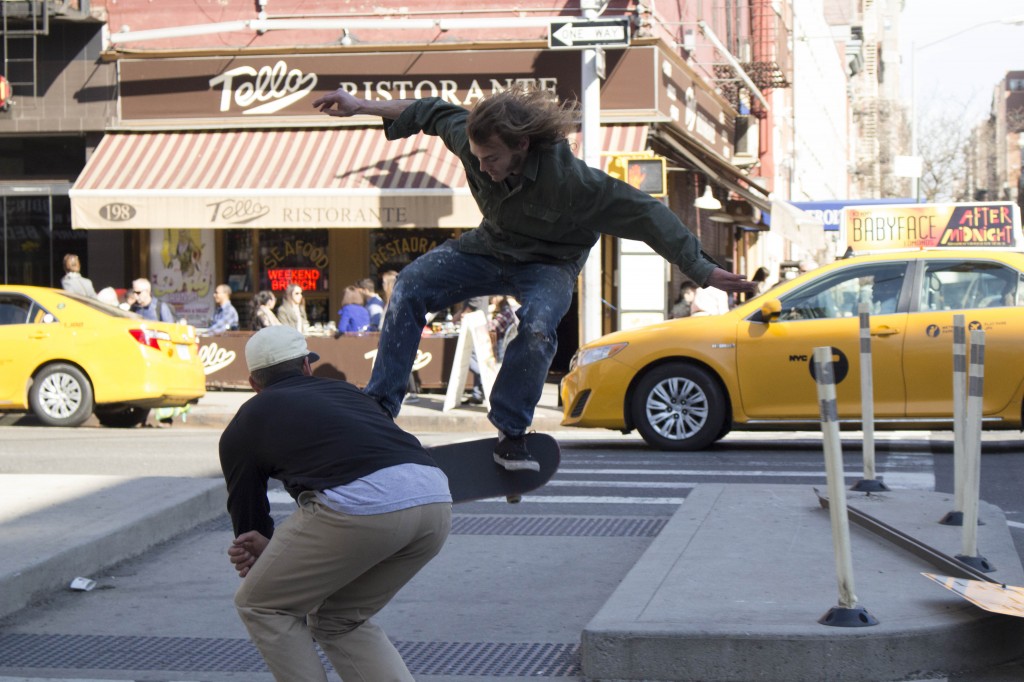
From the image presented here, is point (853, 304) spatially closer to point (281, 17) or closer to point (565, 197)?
point (565, 197)

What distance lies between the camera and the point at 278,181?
19.1 meters

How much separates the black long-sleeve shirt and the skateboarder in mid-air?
973 millimetres

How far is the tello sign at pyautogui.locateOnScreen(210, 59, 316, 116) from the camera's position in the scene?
65.9 feet

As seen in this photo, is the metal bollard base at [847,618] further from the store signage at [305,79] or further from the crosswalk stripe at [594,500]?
the store signage at [305,79]

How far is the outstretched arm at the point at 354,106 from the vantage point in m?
5.11

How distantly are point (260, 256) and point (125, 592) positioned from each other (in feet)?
47.4

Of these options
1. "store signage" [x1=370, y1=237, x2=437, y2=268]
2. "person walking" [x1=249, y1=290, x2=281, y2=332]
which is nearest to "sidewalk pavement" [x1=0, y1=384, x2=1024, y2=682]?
"person walking" [x1=249, y1=290, x2=281, y2=332]

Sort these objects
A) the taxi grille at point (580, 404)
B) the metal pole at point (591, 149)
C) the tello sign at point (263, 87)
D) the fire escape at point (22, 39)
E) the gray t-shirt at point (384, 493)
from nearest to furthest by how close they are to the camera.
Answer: the gray t-shirt at point (384, 493) → the taxi grille at point (580, 404) → the metal pole at point (591, 149) → the fire escape at point (22, 39) → the tello sign at point (263, 87)

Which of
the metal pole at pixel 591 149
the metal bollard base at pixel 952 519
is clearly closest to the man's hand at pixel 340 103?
the metal bollard base at pixel 952 519

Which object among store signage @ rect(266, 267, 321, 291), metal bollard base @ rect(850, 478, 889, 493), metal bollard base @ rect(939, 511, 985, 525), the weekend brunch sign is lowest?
metal bollard base @ rect(939, 511, 985, 525)

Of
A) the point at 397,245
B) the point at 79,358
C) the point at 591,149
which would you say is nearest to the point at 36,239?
the point at 397,245

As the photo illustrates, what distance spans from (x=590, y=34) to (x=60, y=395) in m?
7.25

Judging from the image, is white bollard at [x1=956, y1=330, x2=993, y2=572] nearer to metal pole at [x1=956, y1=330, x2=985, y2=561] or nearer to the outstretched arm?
metal pole at [x1=956, y1=330, x2=985, y2=561]

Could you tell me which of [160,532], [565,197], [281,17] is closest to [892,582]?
[565,197]
